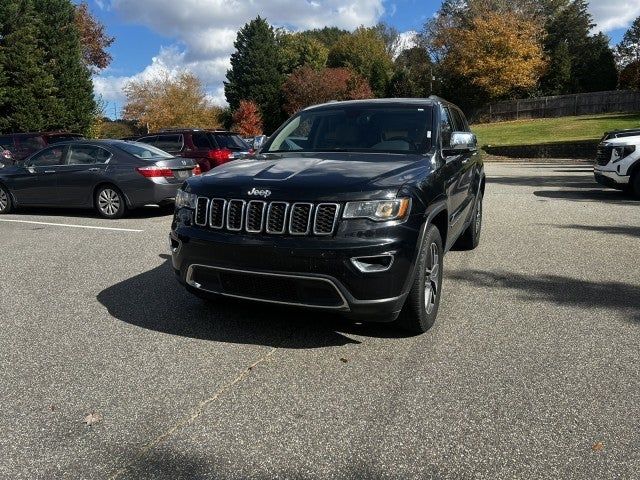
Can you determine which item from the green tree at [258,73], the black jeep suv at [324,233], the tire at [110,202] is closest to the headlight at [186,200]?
the black jeep suv at [324,233]

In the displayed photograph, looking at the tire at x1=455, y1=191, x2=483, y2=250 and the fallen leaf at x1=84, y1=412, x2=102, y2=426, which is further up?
the tire at x1=455, y1=191, x2=483, y2=250

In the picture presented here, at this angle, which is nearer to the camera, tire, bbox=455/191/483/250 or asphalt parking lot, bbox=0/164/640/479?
asphalt parking lot, bbox=0/164/640/479

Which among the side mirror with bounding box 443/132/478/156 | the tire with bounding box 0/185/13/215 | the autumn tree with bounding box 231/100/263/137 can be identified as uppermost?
the autumn tree with bounding box 231/100/263/137

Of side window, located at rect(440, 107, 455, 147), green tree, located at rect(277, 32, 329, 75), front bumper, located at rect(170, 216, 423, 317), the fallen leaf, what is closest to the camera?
the fallen leaf

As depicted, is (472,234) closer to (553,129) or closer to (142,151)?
(142,151)

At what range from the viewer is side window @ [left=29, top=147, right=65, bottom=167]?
1034cm

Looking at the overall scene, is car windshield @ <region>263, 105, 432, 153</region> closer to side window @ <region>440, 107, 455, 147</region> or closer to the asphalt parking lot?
side window @ <region>440, 107, 455, 147</region>

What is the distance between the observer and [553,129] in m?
40.1

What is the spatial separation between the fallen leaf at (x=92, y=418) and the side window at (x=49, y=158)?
27.5ft

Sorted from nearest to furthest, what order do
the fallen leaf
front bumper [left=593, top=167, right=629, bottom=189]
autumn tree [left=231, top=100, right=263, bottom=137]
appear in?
the fallen leaf
front bumper [left=593, top=167, right=629, bottom=189]
autumn tree [left=231, top=100, right=263, bottom=137]

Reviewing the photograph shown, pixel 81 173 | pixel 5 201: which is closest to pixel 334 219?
pixel 81 173

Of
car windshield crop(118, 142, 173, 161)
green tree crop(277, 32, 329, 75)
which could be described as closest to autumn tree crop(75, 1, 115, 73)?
green tree crop(277, 32, 329, 75)

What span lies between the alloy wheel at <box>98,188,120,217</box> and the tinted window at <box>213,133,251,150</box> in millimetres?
4173

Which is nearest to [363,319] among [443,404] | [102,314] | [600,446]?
[443,404]
